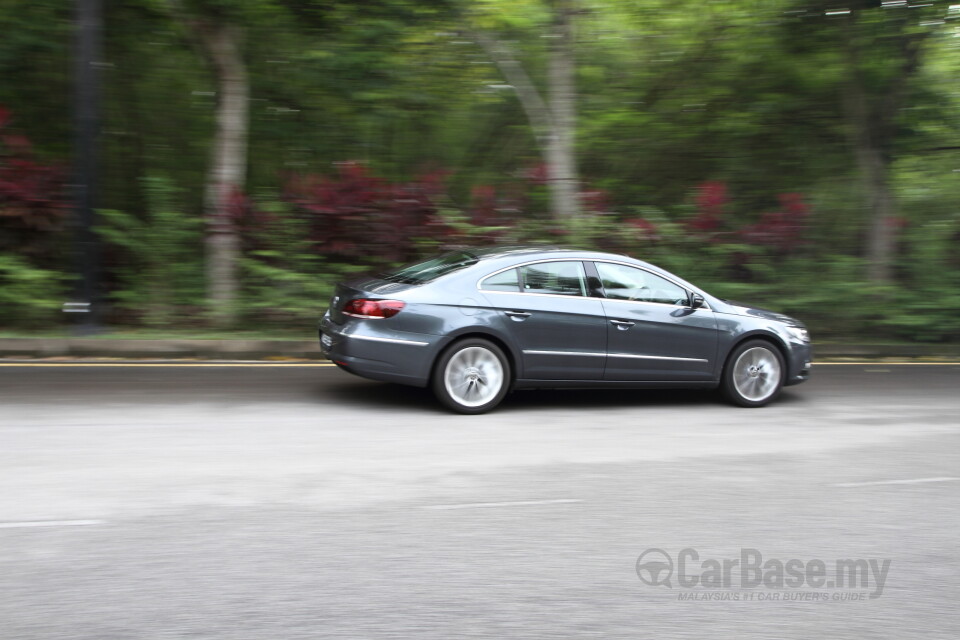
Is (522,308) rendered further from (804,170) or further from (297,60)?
(804,170)

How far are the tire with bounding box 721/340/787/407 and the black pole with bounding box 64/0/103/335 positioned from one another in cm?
748

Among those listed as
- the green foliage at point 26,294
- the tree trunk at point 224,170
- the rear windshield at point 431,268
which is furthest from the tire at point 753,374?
the green foliage at point 26,294

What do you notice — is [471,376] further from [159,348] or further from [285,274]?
[285,274]

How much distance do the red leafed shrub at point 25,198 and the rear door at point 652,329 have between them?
7.61 m

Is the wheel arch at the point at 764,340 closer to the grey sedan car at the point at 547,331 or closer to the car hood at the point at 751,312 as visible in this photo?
the grey sedan car at the point at 547,331

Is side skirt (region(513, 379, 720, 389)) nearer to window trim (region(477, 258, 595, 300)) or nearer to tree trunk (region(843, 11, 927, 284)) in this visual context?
window trim (region(477, 258, 595, 300))

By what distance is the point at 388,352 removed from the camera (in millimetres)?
7648

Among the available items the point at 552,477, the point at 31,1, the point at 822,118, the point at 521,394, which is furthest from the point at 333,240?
the point at 822,118

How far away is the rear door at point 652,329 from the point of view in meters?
8.31

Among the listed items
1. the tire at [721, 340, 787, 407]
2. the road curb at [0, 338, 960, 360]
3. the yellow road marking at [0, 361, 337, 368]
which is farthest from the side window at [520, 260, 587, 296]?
the yellow road marking at [0, 361, 337, 368]

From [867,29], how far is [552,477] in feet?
38.9

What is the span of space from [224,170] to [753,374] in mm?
8072

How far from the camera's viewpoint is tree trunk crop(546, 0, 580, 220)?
13.3 meters

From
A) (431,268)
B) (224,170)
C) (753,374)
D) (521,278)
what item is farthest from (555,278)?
(224,170)
